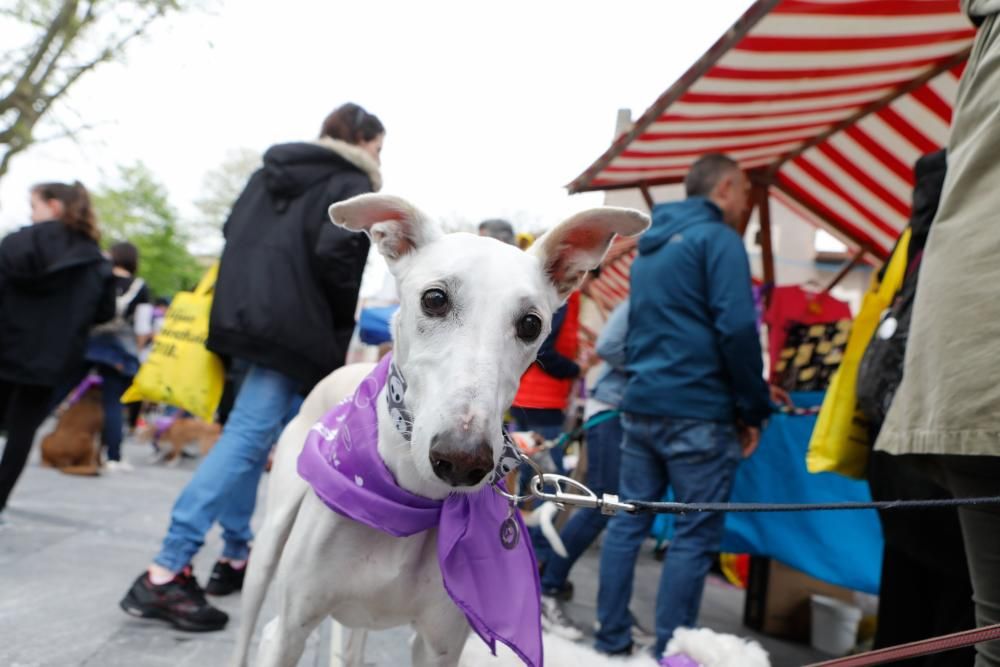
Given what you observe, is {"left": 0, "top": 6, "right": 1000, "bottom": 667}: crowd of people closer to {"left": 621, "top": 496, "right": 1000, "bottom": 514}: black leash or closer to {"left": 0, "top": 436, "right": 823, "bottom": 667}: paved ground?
{"left": 0, "top": 436, "right": 823, "bottom": 667}: paved ground

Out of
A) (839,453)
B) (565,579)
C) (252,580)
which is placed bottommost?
(565,579)

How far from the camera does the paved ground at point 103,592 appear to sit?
2857 mm

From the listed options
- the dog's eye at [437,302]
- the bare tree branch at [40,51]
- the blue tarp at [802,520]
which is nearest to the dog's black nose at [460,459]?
the dog's eye at [437,302]

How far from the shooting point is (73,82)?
17.9 m

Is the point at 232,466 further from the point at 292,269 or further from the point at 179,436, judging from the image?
the point at 179,436

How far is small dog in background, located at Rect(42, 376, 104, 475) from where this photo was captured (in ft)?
24.2

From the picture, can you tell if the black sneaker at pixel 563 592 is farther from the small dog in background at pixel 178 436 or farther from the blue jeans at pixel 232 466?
the small dog in background at pixel 178 436

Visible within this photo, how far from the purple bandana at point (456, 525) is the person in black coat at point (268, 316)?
4.66 ft

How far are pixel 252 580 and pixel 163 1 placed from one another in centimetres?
1975

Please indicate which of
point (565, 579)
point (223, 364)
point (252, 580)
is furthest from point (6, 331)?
point (565, 579)

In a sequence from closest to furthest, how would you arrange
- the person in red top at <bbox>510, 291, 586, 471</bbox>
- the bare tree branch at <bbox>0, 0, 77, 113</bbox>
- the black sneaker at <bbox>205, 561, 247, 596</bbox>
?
the black sneaker at <bbox>205, 561, 247, 596</bbox> → the person in red top at <bbox>510, 291, 586, 471</bbox> → the bare tree branch at <bbox>0, 0, 77, 113</bbox>

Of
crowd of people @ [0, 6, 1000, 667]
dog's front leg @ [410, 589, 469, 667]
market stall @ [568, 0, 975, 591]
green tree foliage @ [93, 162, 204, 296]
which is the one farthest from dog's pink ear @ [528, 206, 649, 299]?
green tree foliage @ [93, 162, 204, 296]

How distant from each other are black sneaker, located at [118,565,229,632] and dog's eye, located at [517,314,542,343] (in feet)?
7.25

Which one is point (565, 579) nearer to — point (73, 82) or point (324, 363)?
point (324, 363)
